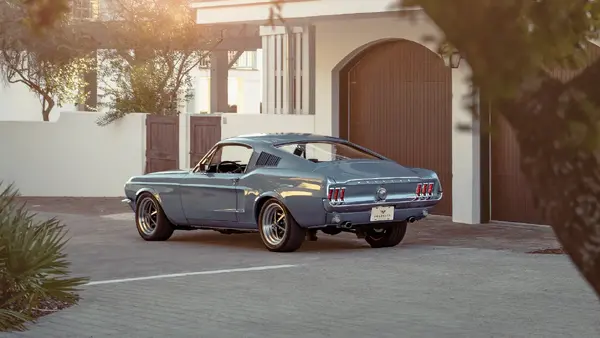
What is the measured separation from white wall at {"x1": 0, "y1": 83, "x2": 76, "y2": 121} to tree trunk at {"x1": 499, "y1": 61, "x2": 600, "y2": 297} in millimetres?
41445

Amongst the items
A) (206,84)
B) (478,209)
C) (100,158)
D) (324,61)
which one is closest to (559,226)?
(478,209)

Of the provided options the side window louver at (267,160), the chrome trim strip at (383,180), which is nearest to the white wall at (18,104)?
the side window louver at (267,160)

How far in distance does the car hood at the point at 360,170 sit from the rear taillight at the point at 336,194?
0.11 m

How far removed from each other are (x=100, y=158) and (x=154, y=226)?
1105 centimetres

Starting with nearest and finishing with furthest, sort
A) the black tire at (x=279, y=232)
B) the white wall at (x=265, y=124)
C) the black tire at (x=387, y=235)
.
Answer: the black tire at (x=279, y=232) < the black tire at (x=387, y=235) < the white wall at (x=265, y=124)

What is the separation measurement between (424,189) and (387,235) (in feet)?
3.40

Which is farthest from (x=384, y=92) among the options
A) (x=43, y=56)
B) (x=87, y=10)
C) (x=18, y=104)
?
(x=18, y=104)

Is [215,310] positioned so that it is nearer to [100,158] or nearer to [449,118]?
[449,118]

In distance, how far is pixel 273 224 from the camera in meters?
16.3

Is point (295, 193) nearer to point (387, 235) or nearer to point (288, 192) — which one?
point (288, 192)

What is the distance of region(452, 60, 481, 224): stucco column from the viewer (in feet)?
68.5

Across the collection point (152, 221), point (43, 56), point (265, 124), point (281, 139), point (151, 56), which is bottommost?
point (152, 221)

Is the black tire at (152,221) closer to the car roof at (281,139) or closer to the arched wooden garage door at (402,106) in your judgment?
the car roof at (281,139)

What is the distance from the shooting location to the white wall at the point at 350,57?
2092 centimetres
